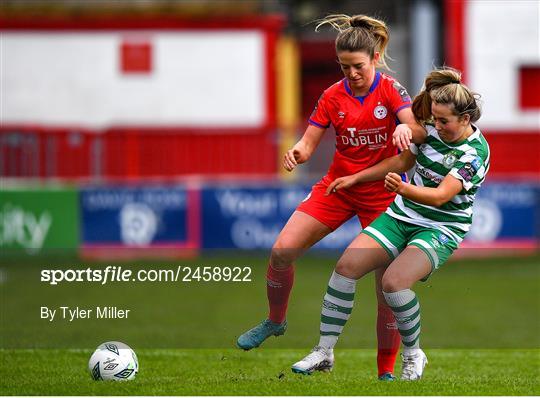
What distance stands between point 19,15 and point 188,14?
124 inches

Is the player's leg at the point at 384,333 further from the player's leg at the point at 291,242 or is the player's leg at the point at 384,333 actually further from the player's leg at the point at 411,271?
the player's leg at the point at 411,271

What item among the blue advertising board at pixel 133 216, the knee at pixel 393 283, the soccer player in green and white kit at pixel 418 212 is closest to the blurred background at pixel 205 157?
the blue advertising board at pixel 133 216

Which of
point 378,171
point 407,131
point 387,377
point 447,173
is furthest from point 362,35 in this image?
point 387,377

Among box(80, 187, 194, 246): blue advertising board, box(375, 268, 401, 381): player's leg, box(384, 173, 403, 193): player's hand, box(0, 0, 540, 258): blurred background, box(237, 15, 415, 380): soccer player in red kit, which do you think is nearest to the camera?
box(384, 173, 403, 193): player's hand

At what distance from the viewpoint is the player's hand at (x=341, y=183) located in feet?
25.2

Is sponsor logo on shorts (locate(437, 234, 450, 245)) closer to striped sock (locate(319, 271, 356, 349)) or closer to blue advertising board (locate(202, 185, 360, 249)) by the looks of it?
striped sock (locate(319, 271, 356, 349))

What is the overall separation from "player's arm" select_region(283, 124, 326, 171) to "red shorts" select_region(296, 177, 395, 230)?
297 millimetres

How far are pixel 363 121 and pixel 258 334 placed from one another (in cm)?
146

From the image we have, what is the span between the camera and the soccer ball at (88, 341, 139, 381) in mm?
7707

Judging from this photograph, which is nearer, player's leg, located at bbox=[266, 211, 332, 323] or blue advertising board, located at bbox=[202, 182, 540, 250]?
player's leg, located at bbox=[266, 211, 332, 323]

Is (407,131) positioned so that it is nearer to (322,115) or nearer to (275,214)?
(322,115)

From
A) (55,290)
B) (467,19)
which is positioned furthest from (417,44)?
(55,290)

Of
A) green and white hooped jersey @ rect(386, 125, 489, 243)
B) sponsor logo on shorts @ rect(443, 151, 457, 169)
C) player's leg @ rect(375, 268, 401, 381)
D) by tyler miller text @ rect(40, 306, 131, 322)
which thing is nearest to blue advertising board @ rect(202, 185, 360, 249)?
by tyler miller text @ rect(40, 306, 131, 322)

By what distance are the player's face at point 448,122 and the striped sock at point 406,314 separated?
35.8 inches
